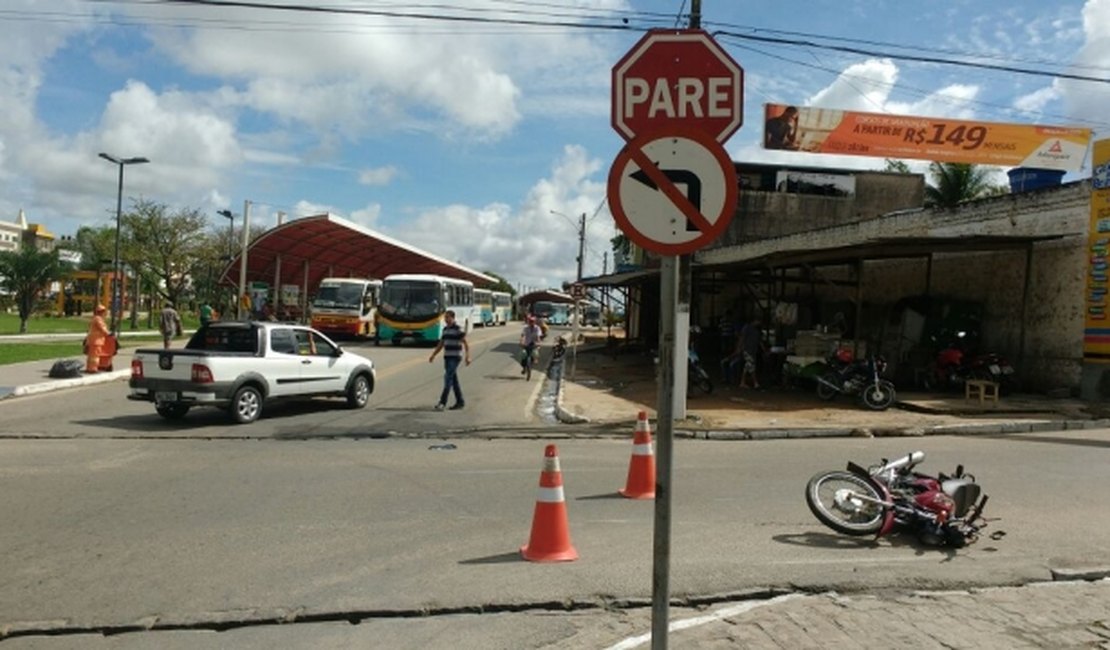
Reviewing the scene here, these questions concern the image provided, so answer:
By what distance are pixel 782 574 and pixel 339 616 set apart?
2.94 metres

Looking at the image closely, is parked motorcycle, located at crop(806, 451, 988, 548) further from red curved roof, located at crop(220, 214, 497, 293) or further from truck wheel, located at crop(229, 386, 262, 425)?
red curved roof, located at crop(220, 214, 497, 293)

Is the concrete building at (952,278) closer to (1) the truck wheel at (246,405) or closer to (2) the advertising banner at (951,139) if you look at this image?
(2) the advertising banner at (951,139)

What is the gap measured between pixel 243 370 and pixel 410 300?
65.4ft

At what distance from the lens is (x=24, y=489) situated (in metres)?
7.95

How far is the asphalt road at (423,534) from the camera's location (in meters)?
4.91

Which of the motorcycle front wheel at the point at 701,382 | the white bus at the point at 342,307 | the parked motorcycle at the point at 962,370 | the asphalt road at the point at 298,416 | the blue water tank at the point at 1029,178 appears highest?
the blue water tank at the point at 1029,178

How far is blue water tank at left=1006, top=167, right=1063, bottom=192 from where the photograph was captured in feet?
77.1

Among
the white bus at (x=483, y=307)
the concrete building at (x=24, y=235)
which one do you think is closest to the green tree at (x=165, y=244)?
the white bus at (x=483, y=307)

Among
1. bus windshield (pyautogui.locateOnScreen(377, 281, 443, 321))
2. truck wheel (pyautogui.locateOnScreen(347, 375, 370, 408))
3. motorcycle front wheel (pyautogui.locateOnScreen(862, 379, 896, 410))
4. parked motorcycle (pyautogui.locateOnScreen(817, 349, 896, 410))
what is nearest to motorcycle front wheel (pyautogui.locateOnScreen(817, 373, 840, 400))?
parked motorcycle (pyautogui.locateOnScreen(817, 349, 896, 410))

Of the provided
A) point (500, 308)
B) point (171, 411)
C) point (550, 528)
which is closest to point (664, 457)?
point (550, 528)

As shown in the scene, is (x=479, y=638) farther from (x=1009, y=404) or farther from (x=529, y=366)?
(x=529, y=366)

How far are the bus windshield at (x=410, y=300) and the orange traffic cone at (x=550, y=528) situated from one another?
89.7ft

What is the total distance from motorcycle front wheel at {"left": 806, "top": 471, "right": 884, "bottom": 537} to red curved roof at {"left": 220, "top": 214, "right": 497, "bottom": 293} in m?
33.2

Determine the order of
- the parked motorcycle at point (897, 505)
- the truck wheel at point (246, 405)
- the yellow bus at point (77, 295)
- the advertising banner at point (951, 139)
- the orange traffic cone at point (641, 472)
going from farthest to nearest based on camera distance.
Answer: the yellow bus at point (77, 295) < the advertising banner at point (951, 139) < the truck wheel at point (246, 405) < the orange traffic cone at point (641, 472) < the parked motorcycle at point (897, 505)
